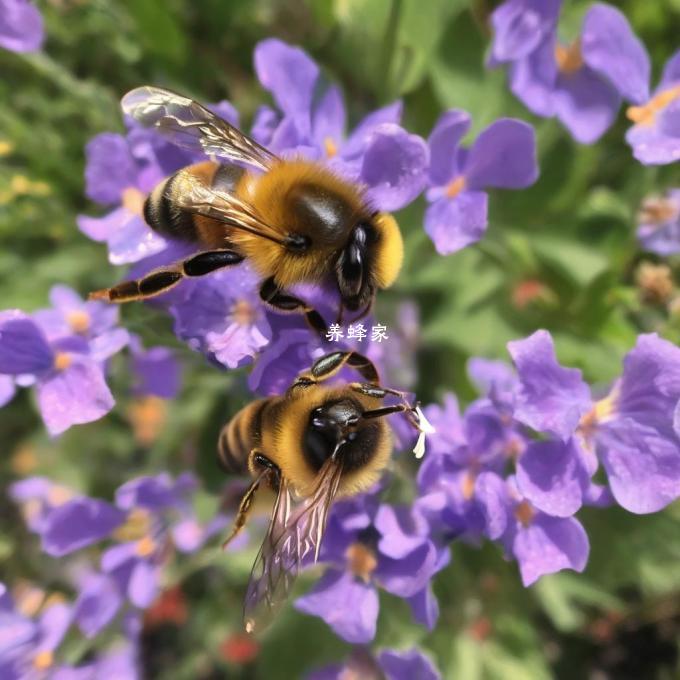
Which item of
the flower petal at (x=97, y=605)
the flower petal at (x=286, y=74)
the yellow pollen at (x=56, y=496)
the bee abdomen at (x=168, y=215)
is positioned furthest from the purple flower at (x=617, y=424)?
the yellow pollen at (x=56, y=496)

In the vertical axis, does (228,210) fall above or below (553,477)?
above

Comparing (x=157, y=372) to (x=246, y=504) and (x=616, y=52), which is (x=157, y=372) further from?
(x=616, y=52)

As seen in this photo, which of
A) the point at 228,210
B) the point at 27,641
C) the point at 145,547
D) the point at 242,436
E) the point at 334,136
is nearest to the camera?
the point at 228,210

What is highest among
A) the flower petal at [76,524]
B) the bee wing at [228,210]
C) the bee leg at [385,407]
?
the bee wing at [228,210]

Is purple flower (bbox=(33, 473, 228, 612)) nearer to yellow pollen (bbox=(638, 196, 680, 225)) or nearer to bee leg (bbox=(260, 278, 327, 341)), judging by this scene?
bee leg (bbox=(260, 278, 327, 341))

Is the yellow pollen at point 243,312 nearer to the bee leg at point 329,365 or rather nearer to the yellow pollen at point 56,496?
the bee leg at point 329,365

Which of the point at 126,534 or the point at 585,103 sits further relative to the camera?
the point at 126,534

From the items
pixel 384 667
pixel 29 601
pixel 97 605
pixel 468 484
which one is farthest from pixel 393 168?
pixel 29 601

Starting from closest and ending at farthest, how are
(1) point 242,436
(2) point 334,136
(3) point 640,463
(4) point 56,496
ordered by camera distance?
(3) point 640,463 → (1) point 242,436 → (2) point 334,136 → (4) point 56,496
